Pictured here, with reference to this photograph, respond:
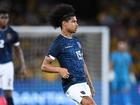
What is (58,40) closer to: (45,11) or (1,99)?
(1,99)

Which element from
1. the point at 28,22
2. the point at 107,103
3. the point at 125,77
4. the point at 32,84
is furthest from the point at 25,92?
the point at 28,22

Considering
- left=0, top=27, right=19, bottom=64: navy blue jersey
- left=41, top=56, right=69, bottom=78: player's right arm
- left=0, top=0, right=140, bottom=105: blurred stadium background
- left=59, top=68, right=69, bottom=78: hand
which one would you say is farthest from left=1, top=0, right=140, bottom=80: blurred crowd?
left=59, top=68, right=69, bottom=78: hand

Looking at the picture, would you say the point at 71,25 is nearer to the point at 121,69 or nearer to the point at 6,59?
the point at 6,59

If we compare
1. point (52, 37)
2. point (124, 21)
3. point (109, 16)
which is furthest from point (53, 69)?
point (124, 21)

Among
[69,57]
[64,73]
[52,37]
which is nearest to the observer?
[64,73]

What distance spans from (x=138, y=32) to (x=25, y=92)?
6.95m

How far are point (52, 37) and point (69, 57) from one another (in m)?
6.90

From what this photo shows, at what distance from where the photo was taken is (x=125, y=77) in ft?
62.8

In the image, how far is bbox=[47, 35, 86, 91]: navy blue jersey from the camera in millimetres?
10516

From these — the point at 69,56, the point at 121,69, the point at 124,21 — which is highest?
the point at 69,56

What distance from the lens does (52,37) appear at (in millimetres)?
17438

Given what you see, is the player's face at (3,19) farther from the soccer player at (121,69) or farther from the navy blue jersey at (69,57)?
the soccer player at (121,69)

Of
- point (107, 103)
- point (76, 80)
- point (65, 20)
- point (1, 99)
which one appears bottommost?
point (107, 103)

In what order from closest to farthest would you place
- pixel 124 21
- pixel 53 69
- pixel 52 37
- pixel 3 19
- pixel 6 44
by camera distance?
pixel 53 69 → pixel 3 19 → pixel 6 44 → pixel 52 37 → pixel 124 21
